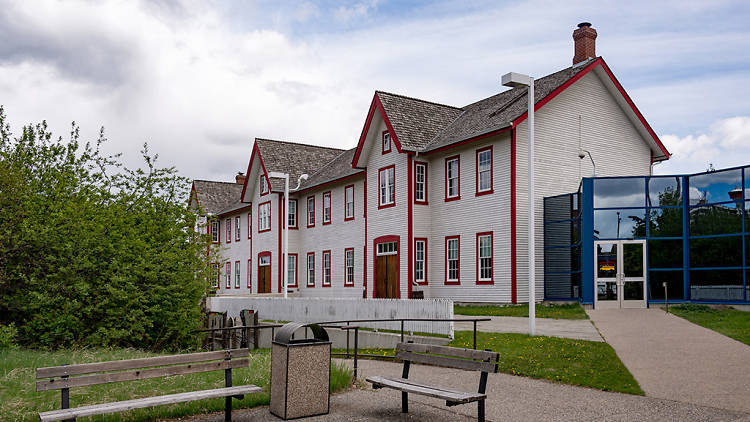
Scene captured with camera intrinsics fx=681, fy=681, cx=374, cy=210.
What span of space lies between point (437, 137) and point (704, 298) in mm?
12513

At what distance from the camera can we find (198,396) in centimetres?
748

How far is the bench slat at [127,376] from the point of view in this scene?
6.74m

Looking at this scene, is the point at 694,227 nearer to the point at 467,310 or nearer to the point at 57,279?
the point at 467,310

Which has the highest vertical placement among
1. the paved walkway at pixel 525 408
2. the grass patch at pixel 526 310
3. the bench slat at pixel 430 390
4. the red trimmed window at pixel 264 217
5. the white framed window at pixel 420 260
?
the red trimmed window at pixel 264 217

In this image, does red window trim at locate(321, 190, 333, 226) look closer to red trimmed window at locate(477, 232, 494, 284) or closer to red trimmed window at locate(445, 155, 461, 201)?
red trimmed window at locate(445, 155, 461, 201)

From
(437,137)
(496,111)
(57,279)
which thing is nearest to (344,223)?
(437,137)

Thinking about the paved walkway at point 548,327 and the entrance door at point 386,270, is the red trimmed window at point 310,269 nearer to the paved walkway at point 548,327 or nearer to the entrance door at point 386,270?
the entrance door at point 386,270

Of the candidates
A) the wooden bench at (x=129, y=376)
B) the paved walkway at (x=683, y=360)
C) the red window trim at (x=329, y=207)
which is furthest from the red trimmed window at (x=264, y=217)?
the wooden bench at (x=129, y=376)

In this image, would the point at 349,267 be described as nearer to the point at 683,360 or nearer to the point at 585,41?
the point at 585,41

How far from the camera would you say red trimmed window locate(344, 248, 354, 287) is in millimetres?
34094

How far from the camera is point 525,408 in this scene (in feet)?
28.8

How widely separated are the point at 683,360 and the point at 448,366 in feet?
20.6

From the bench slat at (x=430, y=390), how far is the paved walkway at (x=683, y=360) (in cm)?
353

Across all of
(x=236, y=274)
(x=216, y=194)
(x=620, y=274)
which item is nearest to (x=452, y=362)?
(x=620, y=274)
